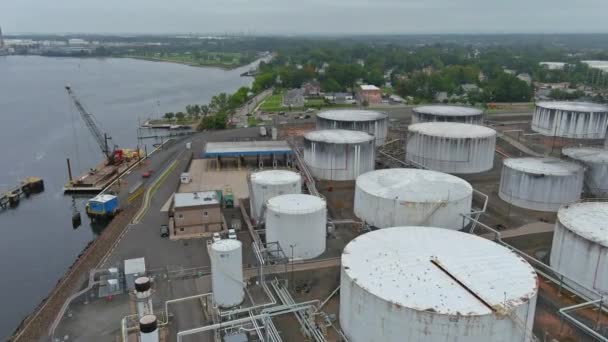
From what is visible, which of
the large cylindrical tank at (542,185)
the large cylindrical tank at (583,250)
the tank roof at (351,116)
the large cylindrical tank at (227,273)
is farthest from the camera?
the tank roof at (351,116)

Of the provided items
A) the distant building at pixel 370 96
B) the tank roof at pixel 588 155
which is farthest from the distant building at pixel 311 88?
the tank roof at pixel 588 155

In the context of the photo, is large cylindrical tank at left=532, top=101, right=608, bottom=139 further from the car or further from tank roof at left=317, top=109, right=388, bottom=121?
the car

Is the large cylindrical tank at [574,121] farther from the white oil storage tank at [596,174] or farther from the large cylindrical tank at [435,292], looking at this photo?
the large cylindrical tank at [435,292]

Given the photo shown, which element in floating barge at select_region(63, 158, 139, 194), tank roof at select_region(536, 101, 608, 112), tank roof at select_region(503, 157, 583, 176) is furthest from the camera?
tank roof at select_region(536, 101, 608, 112)

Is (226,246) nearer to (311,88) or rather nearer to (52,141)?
(52,141)

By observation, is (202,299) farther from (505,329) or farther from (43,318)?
(505,329)

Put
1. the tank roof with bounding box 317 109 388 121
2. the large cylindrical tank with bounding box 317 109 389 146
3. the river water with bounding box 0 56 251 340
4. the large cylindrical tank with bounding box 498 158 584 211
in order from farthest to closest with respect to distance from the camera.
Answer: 1. the tank roof with bounding box 317 109 388 121
2. the large cylindrical tank with bounding box 317 109 389 146
3. the river water with bounding box 0 56 251 340
4. the large cylindrical tank with bounding box 498 158 584 211

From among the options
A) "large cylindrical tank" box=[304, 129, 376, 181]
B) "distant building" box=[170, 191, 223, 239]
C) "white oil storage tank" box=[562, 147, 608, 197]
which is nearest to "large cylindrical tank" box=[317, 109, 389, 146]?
"large cylindrical tank" box=[304, 129, 376, 181]
